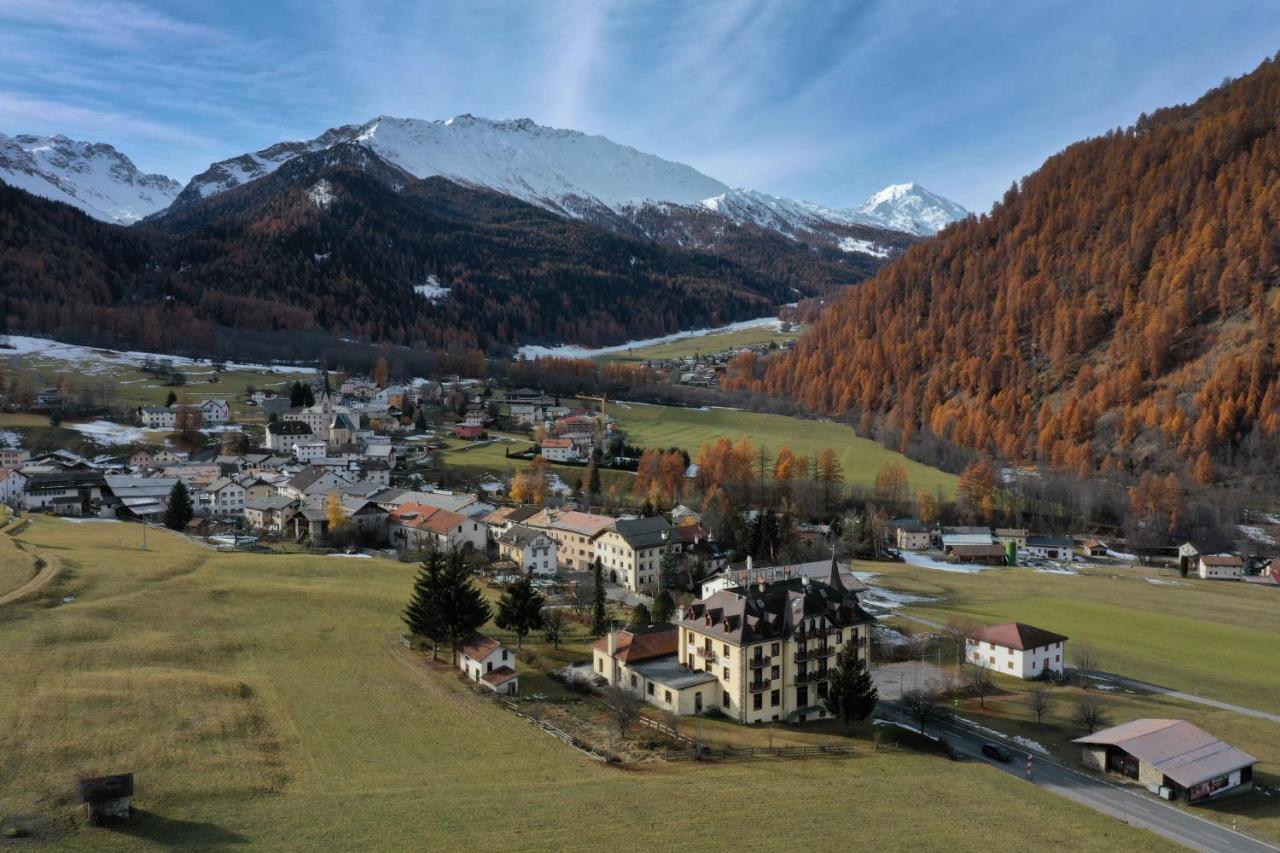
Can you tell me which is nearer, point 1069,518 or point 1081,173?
point 1069,518

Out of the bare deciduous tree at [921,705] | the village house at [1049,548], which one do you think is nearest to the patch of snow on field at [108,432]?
the bare deciduous tree at [921,705]

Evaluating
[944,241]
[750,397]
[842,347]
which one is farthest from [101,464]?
[944,241]

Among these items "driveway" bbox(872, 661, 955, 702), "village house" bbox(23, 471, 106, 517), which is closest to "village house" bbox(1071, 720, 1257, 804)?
"driveway" bbox(872, 661, 955, 702)

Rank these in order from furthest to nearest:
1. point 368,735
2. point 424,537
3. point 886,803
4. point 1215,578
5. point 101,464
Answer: point 101,464 → point 1215,578 → point 424,537 → point 368,735 → point 886,803

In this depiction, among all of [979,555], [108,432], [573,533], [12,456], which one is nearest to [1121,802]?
[573,533]

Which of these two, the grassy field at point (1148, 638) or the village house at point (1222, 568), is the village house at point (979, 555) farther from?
the village house at point (1222, 568)

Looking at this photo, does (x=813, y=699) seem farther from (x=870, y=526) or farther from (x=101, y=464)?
(x=101, y=464)
